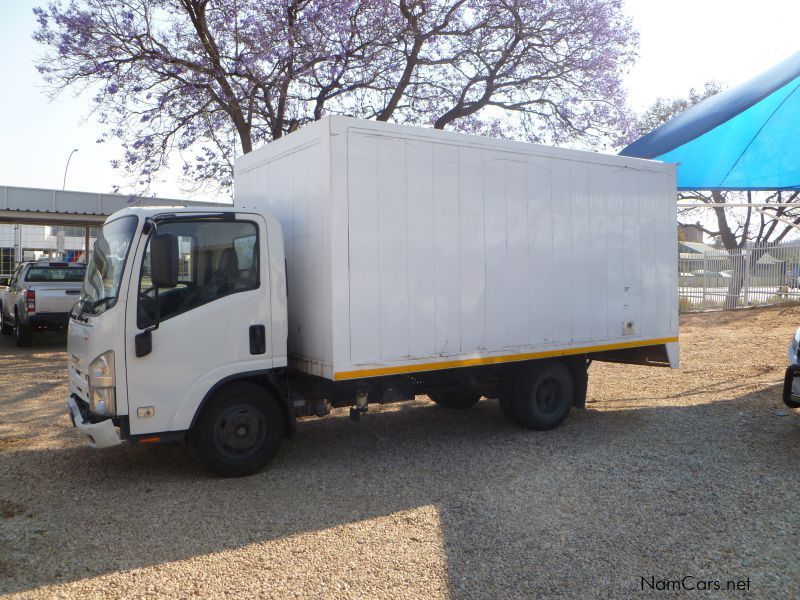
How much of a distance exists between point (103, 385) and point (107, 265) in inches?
41.3

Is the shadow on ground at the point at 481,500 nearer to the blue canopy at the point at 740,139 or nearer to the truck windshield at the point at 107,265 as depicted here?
the truck windshield at the point at 107,265

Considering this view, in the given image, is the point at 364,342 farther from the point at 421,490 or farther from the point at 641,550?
the point at 641,550

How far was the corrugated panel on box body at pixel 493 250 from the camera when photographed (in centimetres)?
575

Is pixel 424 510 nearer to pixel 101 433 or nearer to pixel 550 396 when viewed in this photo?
pixel 101 433

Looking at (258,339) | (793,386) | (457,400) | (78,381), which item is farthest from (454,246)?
(793,386)

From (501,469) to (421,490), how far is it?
88 centimetres

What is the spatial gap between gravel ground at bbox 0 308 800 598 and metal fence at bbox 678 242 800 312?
41.7 ft

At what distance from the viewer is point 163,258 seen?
501 cm

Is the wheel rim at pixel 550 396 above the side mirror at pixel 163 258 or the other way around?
the other way around

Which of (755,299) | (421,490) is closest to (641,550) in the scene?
(421,490)

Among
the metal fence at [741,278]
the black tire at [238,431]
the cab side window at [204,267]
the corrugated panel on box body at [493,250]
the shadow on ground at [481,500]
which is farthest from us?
the metal fence at [741,278]

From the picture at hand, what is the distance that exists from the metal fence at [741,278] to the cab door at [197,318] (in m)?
15.8

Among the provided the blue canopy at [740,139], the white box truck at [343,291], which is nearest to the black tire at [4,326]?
the white box truck at [343,291]

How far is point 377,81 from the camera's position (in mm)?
14422
